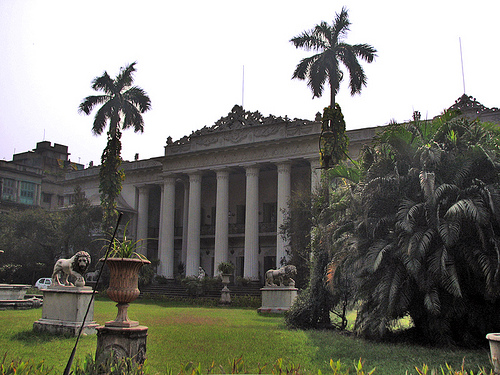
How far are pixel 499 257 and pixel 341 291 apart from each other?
15.9 ft

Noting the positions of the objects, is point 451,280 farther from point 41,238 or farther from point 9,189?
point 9,189

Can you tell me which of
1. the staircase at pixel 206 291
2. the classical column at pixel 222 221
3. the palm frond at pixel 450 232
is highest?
the classical column at pixel 222 221

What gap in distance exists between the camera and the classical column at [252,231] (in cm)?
3046

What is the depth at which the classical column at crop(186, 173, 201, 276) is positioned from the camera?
1292 inches

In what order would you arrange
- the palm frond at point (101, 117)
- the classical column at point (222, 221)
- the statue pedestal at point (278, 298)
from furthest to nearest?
the classical column at point (222, 221) < the palm frond at point (101, 117) < the statue pedestal at point (278, 298)

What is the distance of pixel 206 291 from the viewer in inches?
1132

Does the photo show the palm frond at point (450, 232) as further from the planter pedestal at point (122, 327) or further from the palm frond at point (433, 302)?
the planter pedestal at point (122, 327)

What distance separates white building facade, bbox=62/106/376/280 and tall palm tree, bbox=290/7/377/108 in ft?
19.8

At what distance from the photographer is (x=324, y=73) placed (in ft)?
71.9

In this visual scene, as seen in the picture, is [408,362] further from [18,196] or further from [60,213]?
[18,196]

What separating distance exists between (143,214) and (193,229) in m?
6.53

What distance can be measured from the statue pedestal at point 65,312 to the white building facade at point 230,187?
1618cm

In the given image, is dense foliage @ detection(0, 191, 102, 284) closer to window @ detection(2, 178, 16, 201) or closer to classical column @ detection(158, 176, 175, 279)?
classical column @ detection(158, 176, 175, 279)

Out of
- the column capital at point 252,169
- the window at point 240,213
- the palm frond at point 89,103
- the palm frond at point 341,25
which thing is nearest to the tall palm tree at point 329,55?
the palm frond at point 341,25
